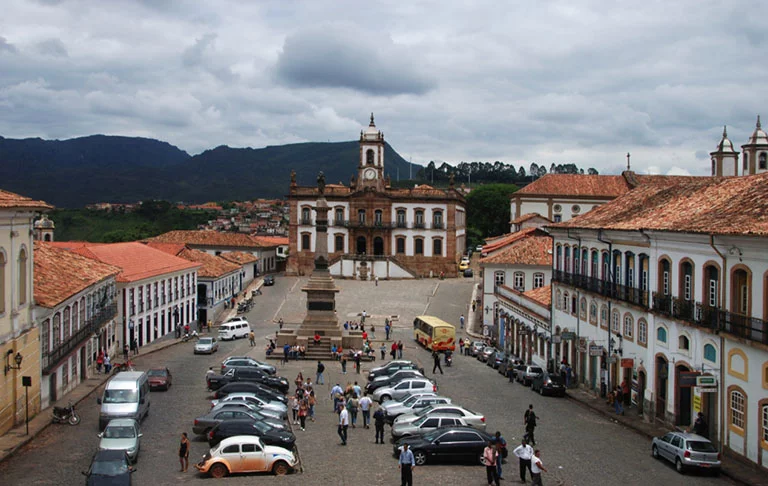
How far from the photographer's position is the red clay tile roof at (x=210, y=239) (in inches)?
3558

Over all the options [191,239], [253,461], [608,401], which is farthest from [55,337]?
[191,239]

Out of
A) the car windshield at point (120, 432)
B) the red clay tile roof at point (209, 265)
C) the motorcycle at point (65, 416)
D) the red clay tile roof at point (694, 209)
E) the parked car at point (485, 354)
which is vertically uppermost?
the red clay tile roof at point (694, 209)

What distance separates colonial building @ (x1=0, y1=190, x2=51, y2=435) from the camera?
24.9 metres

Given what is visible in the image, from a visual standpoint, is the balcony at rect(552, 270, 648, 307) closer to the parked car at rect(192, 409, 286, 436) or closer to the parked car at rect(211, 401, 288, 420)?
the parked car at rect(211, 401, 288, 420)

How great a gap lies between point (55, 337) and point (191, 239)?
60393 mm

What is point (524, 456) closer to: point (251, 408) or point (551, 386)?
point (251, 408)

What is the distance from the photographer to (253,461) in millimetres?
20625

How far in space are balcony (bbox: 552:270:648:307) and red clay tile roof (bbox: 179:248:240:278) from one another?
3208cm

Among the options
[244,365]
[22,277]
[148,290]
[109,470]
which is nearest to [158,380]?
[244,365]

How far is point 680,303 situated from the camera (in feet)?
87.1

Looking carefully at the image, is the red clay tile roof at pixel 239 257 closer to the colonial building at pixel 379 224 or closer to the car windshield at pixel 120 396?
the colonial building at pixel 379 224

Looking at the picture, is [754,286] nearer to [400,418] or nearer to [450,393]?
[400,418]

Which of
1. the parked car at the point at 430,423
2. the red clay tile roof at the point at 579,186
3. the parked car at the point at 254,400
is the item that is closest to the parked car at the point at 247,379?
the parked car at the point at 254,400

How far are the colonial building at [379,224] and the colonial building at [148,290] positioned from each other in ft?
111
